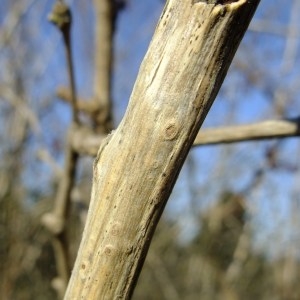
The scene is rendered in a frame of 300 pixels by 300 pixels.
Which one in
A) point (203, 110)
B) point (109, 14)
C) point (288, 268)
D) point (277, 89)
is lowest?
point (288, 268)

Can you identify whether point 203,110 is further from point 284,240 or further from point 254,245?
point 254,245

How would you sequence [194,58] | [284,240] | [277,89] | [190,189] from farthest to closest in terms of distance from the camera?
[284,240]
[190,189]
[277,89]
[194,58]

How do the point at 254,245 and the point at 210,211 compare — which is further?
the point at 254,245

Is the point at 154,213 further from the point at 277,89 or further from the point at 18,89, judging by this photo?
the point at 18,89

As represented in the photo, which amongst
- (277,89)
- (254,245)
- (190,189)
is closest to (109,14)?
(277,89)

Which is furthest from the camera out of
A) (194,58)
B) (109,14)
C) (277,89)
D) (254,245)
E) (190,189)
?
(254,245)

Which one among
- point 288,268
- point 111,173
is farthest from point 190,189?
point 111,173

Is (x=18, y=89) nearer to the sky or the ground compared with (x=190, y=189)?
nearer to the sky
